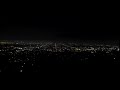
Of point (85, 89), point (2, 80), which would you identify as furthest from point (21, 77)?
point (85, 89)

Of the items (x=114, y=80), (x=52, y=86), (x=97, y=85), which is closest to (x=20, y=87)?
(x=52, y=86)

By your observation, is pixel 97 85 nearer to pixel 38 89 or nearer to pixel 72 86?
pixel 72 86

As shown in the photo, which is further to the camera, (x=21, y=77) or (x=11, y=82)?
(x=21, y=77)

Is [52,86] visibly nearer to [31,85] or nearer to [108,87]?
[31,85]

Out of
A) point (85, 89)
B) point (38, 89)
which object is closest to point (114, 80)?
point (85, 89)

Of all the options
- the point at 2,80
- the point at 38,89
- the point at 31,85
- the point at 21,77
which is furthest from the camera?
the point at 21,77

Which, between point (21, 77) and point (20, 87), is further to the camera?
point (21, 77)

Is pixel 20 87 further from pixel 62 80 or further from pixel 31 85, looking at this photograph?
pixel 62 80

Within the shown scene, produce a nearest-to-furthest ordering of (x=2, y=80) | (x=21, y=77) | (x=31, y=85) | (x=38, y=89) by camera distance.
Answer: (x=38, y=89) → (x=31, y=85) → (x=2, y=80) → (x=21, y=77)
